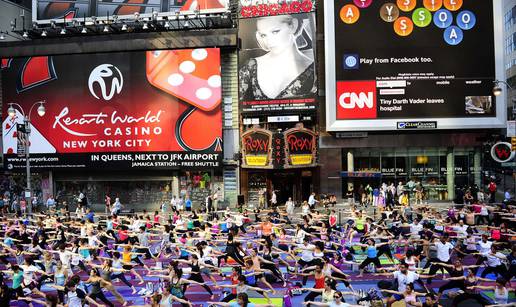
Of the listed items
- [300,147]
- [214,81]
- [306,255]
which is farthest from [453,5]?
[306,255]

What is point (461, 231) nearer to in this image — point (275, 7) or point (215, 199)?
point (215, 199)

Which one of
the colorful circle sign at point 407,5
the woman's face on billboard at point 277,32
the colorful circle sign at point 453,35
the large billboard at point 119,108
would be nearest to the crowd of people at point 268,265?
the large billboard at point 119,108

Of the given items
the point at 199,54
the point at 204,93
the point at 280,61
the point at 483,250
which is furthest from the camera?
the point at 199,54

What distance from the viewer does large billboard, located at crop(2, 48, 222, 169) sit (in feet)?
120

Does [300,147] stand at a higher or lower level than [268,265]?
higher

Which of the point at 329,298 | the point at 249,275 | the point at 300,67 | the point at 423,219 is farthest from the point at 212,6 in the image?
the point at 329,298

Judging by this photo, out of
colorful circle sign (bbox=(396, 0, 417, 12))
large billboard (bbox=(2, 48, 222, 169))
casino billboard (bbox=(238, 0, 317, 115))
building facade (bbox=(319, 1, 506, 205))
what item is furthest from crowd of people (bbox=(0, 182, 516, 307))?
colorful circle sign (bbox=(396, 0, 417, 12))

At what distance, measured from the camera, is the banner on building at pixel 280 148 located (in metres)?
35.6

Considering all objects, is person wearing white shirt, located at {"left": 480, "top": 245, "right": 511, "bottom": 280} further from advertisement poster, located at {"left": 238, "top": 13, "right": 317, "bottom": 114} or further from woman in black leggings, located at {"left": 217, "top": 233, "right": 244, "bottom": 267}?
advertisement poster, located at {"left": 238, "top": 13, "right": 317, "bottom": 114}

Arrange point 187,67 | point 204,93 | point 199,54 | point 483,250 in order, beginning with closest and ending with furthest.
→ point 483,250 → point 204,93 → point 199,54 → point 187,67

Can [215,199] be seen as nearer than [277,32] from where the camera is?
No

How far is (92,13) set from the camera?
4034 centimetres

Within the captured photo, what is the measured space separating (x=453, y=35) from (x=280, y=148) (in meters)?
14.8

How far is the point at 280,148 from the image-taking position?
35562mm
